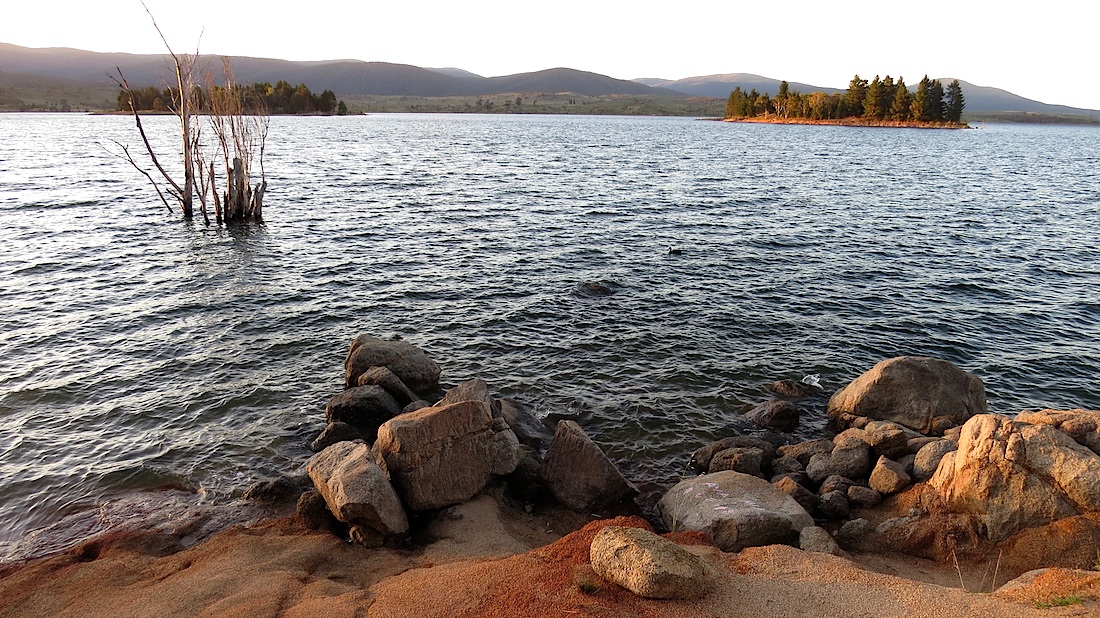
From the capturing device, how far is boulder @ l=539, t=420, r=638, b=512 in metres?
14.2

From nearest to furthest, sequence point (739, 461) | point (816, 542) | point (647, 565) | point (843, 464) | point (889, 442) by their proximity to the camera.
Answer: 1. point (647, 565)
2. point (816, 542)
3. point (843, 464)
4. point (739, 461)
5. point (889, 442)

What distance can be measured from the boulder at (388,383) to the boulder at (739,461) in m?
9.30

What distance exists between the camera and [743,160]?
88812mm

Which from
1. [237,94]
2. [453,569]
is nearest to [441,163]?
[237,94]

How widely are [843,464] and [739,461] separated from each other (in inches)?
101

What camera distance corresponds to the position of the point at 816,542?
473 inches

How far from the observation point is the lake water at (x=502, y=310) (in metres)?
17.4

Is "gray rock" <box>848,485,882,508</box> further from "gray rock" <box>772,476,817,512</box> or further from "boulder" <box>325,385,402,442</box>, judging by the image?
"boulder" <box>325,385,402,442</box>

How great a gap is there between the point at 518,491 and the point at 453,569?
175 inches

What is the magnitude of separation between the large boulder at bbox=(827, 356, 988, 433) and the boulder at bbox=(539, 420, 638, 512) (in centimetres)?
801

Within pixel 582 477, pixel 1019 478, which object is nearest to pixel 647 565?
pixel 582 477

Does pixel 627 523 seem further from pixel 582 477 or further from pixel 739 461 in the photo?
pixel 739 461

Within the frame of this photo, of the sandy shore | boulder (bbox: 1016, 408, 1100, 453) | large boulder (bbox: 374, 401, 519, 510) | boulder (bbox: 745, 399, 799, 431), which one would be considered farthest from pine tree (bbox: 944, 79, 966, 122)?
large boulder (bbox: 374, 401, 519, 510)

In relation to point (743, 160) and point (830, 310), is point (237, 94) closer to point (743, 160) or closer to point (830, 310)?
point (830, 310)
